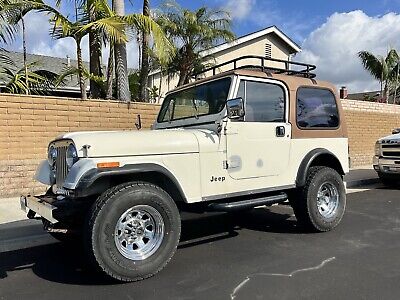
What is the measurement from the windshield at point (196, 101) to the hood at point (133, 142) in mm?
669

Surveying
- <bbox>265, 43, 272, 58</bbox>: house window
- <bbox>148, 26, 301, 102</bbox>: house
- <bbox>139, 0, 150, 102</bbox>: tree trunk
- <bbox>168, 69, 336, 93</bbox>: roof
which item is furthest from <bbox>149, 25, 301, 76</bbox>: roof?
<bbox>168, 69, 336, 93</bbox>: roof

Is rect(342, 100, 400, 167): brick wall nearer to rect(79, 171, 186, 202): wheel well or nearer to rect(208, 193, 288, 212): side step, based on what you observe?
rect(208, 193, 288, 212): side step

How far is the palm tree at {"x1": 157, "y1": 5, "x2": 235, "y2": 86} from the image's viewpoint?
15648 millimetres

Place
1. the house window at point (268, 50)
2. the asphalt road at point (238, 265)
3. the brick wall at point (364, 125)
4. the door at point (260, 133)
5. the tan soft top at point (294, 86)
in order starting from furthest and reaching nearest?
1. the house window at point (268, 50)
2. the brick wall at point (364, 125)
3. the tan soft top at point (294, 86)
4. the door at point (260, 133)
5. the asphalt road at point (238, 265)

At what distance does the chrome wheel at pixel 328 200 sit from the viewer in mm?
6012

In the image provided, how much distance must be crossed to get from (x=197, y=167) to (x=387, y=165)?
7636 millimetres

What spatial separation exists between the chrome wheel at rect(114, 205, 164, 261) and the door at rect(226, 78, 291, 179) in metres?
1.18

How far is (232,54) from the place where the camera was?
875 inches

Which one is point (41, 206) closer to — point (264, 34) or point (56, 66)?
point (56, 66)

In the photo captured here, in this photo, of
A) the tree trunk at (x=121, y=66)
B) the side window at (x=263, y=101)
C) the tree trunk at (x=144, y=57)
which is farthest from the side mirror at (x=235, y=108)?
the tree trunk at (x=144, y=57)

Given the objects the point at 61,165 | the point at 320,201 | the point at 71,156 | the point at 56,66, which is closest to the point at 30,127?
the point at 61,165

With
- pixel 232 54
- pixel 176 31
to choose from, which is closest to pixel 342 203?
pixel 176 31

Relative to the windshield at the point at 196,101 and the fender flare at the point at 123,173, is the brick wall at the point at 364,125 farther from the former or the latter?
the fender flare at the point at 123,173

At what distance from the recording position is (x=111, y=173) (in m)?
4.01
